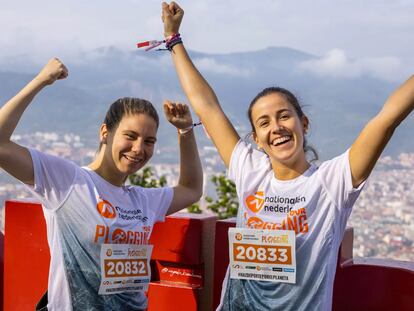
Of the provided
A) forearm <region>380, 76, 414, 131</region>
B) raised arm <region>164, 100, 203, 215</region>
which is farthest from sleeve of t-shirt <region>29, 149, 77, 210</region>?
forearm <region>380, 76, 414, 131</region>

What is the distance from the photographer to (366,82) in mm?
69938

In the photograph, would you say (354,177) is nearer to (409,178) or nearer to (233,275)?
(233,275)

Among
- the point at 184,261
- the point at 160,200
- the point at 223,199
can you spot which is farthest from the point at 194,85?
the point at 223,199

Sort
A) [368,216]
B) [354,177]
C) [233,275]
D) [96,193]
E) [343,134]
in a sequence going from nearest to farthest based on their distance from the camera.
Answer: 1. [354,177]
2. [233,275]
3. [96,193]
4. [368,216]
5. [343,134]

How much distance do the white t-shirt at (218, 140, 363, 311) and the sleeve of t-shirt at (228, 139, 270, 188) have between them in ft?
0.34

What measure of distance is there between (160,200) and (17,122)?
817mm

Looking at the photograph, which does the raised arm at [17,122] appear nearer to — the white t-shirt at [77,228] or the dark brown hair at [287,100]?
the white t-shirt at [77,228]

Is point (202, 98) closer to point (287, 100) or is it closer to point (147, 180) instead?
point (287, 100)

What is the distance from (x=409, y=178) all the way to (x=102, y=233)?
28.3 meters

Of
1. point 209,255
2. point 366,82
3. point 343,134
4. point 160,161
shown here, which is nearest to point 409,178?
point 343,134

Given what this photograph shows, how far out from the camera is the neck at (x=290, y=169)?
2.88 meters

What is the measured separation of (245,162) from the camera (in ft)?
9.87

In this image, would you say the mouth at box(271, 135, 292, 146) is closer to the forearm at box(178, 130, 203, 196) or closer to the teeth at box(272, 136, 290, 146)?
the teeth at box(272, 136, 290, 146)

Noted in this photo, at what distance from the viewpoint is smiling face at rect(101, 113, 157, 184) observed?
315 cm
